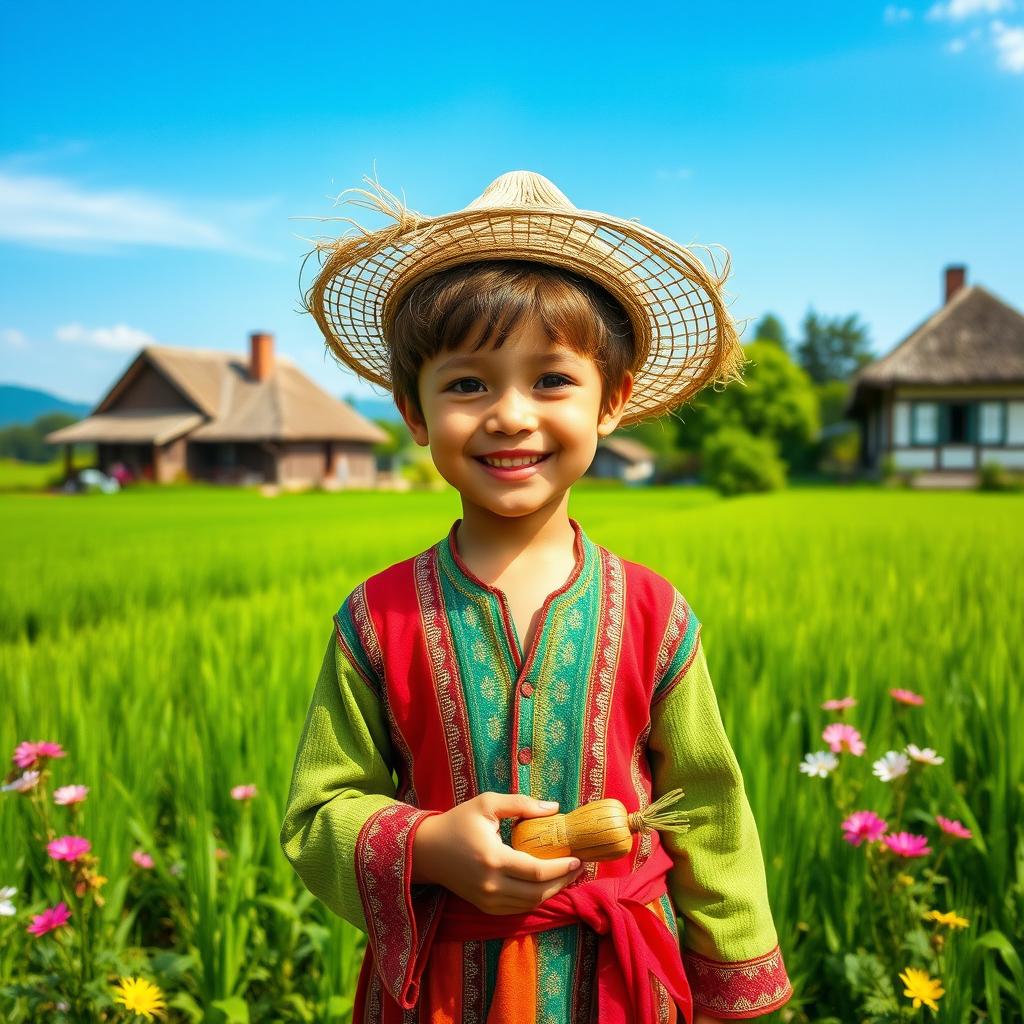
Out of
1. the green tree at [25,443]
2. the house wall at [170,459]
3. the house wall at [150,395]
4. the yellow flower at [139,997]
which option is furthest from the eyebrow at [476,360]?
the green tree at [25,443]

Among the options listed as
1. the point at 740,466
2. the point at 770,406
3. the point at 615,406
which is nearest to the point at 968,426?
the point at 740,466

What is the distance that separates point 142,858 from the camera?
6.01 ft

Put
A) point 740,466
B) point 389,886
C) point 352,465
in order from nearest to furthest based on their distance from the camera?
point 389,886 → point 740,466 → point 352,465

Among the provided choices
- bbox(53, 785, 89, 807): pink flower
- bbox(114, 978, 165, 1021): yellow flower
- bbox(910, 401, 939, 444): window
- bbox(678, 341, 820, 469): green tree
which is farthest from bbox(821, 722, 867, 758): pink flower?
bbox(678, 341, 820, 469): green tree

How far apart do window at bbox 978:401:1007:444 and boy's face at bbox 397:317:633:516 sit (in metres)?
22.7

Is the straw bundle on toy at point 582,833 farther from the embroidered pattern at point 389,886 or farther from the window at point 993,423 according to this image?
the window at point 993,423

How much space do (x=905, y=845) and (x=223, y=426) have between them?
30.1 meters

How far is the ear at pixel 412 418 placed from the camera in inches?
46.8

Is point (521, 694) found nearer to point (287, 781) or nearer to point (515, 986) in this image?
point (515, 986)

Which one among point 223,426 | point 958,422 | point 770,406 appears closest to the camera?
point 958,422

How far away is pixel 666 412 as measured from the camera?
141cm

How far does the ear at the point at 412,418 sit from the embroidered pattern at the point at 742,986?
2.60 ft

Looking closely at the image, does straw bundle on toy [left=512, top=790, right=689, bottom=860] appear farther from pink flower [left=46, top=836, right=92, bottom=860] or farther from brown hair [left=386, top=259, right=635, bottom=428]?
pink flower [left=46, top=836, right=92, bottom=860]

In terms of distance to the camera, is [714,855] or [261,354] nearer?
[714,855]
